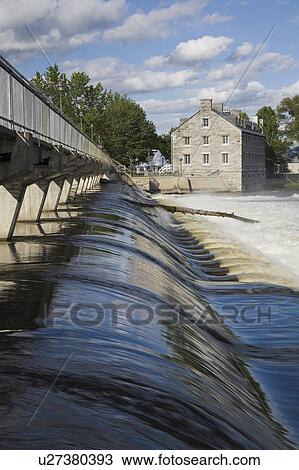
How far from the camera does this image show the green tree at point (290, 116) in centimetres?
11794

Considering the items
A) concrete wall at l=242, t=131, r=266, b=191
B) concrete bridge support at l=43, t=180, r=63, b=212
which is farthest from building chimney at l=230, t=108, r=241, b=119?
concrete bridge support at l=43, t=180, r=63, b=212

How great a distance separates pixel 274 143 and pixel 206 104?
112 ft

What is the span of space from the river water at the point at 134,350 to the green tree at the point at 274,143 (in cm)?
10747

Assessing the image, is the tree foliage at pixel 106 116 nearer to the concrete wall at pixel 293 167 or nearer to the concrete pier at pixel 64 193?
the concrete wall at pixel 293 167

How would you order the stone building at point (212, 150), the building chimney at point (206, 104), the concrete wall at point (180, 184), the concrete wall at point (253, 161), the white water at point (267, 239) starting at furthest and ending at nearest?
1. the concrete wall at point (253, 161)
2. the building chimney at point (206, 104)
3. the stone building at point (212, 150)
4. the concrete wall at point (180, 184)
5. the white water at point (267, 239)

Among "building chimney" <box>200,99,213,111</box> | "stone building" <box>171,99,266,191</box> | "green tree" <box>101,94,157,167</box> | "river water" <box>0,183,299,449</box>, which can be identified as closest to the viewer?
"river water" <box>0,183,299,449</box>

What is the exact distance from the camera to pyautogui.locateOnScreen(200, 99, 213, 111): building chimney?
91.9 m

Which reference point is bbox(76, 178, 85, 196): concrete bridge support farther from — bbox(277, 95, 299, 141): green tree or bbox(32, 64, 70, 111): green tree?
bbox(277, 95, 299, 141): green tree

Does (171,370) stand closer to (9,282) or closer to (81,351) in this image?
(81,351)

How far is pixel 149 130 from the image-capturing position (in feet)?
372

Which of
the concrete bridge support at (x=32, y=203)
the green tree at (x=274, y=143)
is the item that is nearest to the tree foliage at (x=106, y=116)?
the green tree at (x=274, y=143)

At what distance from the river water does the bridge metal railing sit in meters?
2.15

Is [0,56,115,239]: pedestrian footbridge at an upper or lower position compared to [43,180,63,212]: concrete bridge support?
upper

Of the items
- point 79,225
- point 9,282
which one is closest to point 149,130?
point 79,225
